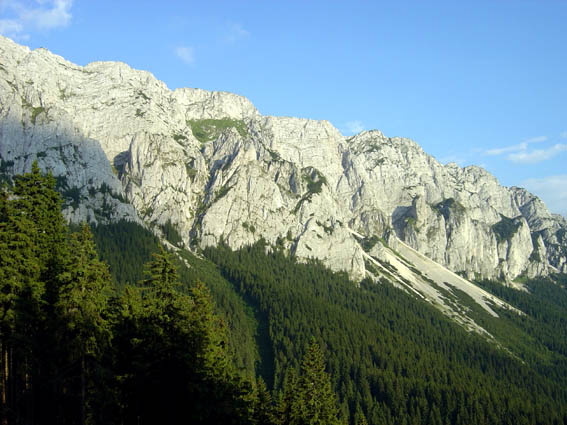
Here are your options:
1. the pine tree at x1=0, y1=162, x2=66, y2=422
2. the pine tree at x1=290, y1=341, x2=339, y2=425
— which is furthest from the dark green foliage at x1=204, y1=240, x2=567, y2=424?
the pine tree at x1=0, y1=162, x2=66, y2=422

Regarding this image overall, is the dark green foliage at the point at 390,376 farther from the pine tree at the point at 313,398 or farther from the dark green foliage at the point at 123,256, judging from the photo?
the pine tree at the point at 313,398

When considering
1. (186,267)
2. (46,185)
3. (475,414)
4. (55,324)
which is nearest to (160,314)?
(55,324)

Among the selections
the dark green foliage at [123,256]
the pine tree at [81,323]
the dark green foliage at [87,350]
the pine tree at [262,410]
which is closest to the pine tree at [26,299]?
the dark green foliage at [87,350]

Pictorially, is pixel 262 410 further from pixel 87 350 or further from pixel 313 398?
pixel 87 350

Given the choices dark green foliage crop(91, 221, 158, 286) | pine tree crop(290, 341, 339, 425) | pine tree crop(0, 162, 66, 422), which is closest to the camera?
pine tree crop(0, 162, 66, 422)

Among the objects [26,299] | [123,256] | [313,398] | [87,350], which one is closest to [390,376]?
[123,256]

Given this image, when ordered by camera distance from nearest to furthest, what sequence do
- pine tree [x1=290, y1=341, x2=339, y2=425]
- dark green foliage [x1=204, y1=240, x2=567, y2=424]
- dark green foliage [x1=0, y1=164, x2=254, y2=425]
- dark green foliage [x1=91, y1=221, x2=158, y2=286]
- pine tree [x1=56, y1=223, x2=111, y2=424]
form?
dark green foliage [x1=0, y1=164, x2=254, y2=425] → pine tree [x1=56, y1=223, x2=111, y2=424] → pine tree [x1=290, y1=341, x2=339, y2=425] → dark green foliage [x1=204, y1=240, x2=567, y2=424] → dark green foliage [x1=91, y1=221, x2=158, y2=286]

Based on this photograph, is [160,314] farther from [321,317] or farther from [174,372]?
[321,317]

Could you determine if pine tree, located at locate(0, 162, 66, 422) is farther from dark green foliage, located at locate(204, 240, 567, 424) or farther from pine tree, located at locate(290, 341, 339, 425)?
dark green foliage, located at locate(204, 240, 567, 424)

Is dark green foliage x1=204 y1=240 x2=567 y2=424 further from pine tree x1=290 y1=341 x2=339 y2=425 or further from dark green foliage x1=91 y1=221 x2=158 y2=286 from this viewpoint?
pine tree x1=290 y1=341 x2=339 y2=425

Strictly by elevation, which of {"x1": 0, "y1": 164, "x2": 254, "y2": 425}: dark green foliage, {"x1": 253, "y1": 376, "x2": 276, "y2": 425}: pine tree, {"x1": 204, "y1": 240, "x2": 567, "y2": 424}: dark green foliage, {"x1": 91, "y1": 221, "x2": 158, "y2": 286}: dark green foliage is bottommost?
{"x1": 204, "y1": 240, "x2": 567, "y2": 424}: dark green foliage

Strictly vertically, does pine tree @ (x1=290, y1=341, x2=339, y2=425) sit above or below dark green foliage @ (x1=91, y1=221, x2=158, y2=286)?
below

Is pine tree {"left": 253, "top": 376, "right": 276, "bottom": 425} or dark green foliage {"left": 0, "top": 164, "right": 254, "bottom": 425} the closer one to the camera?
dark green foliage {"left": 0, "top": 164, "right": 254, "bottom": 425}

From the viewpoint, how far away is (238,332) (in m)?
160
